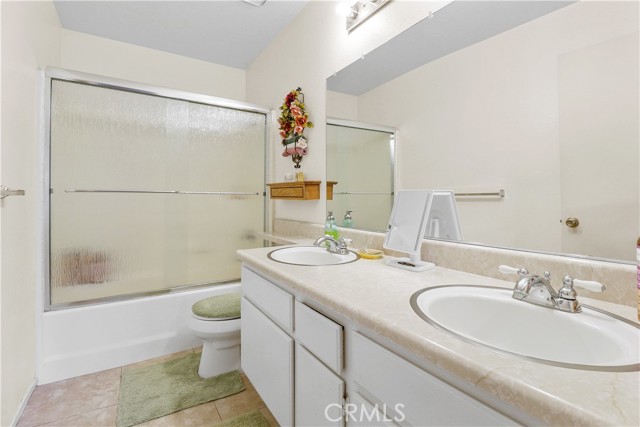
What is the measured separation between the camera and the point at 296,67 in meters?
2.21

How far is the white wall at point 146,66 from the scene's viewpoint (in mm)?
2389

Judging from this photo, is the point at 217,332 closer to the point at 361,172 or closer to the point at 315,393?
the point at 315,393

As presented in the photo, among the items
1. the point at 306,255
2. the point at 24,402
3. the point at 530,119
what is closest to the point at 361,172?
the point at 306,255

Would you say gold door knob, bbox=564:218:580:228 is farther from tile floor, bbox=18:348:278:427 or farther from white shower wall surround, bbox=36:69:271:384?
white shower wall surround, bbox=36:69:271:384

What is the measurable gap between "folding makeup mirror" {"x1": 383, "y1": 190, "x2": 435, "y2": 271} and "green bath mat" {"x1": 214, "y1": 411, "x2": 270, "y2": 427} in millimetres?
987

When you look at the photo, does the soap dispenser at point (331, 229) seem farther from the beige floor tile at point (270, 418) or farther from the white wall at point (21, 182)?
the white wall at point (21, 182)

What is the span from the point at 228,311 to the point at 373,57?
1621mm

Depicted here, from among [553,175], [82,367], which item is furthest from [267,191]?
[553,175]

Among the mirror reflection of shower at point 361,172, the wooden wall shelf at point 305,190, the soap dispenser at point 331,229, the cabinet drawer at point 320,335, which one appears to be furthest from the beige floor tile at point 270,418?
the wooden wall shelf at point 305,190

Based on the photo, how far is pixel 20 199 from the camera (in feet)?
4.75

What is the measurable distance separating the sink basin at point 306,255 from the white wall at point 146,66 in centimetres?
221

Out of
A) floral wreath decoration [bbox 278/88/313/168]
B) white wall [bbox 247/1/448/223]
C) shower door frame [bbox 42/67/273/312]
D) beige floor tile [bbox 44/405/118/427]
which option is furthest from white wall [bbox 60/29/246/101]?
beige floor tile [bbox 44/405/118/427]

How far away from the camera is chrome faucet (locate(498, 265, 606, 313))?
68 cm

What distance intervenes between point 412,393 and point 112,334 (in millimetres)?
2051
